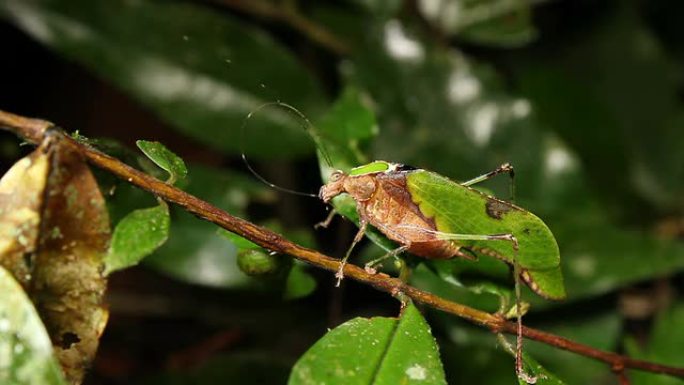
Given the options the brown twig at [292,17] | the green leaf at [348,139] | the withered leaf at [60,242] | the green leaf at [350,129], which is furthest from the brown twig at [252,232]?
the brown twig at [292,17]

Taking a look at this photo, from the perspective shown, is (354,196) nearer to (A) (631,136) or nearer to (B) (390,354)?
(B) (390,354)

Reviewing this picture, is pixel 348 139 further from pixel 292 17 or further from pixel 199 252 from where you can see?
pixel 292 17

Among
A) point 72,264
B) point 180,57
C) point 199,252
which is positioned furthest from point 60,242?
point 180,57

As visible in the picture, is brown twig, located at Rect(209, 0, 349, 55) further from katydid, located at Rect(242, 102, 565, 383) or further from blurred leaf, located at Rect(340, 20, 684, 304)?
katydid, located at Rect(242, 102, 565, 383)

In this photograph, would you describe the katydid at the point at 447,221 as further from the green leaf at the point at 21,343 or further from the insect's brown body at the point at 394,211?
the green leaf at the point at 21,343

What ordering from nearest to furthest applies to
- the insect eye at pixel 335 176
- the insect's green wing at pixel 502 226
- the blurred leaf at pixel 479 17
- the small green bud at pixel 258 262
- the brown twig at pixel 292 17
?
1. the small green bud at pixel 258 262
2. the insect's green wing at pixel 502 226
3. the insect eye at pixel 335 176
4. the brown twig at pixel 292 17
5. the blurred leaf at pixel 479 17

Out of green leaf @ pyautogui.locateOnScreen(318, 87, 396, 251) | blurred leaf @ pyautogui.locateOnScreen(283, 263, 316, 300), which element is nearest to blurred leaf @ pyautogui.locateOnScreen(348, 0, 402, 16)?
green leaf @ pyautogui.locateOnScreen(318, 87, 396, 251)
